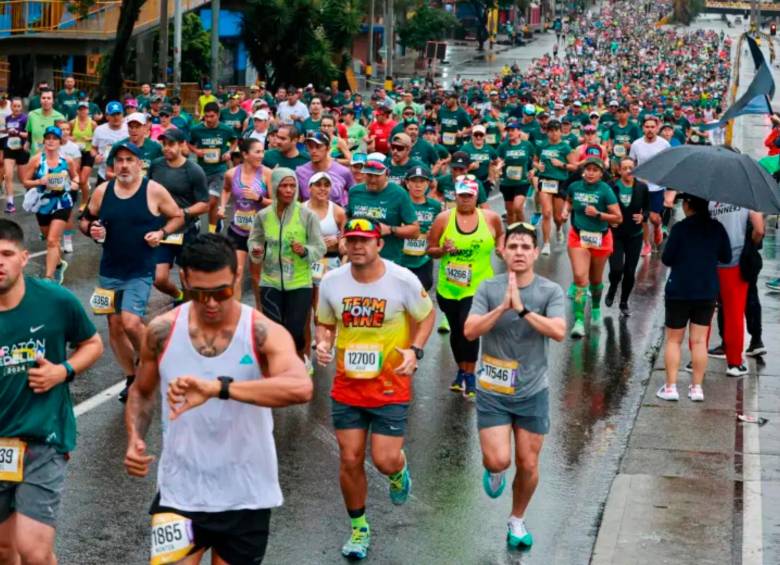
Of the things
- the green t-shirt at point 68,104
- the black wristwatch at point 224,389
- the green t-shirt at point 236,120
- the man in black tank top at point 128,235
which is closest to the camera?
the black wristwatch at point 224,389

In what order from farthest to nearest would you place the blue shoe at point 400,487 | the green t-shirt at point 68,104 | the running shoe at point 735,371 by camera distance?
the green t-shirt at point 68,104, the running shoe at point 735,371, the blue shoe at point 400,487

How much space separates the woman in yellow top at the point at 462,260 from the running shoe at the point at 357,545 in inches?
147

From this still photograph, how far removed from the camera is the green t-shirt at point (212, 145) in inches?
699

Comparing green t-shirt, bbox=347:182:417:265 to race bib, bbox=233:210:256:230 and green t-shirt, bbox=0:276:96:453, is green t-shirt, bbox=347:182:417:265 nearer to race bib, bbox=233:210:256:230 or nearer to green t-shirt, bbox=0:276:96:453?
race bib, bbox=233:210:256:230

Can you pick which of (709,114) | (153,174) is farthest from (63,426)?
(709,114)

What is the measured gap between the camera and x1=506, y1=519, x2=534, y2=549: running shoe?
26.8ft

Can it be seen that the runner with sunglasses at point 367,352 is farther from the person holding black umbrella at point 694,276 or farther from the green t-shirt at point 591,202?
the green t-shirt at point 591,202

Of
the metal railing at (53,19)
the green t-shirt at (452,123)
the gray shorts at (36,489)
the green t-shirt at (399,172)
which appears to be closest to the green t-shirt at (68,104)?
the green t-shirt at (452,123)

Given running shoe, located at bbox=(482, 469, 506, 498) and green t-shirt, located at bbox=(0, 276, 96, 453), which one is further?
running shoe, located at bbox=(482, 469, 506, 498)

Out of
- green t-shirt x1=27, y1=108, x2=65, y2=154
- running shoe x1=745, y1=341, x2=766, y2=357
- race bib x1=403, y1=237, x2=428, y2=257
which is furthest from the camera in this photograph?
green t-shirt x1=27, y1=108, x2=65, y2=154

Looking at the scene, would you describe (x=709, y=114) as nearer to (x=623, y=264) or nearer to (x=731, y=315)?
(x=623, y=264)

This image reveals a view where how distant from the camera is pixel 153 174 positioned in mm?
12617

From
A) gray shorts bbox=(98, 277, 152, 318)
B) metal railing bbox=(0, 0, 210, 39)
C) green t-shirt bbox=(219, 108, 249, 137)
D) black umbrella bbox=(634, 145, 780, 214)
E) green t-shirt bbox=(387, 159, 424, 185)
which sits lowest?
gray shorts bbox=(98, 277, 152, 318)

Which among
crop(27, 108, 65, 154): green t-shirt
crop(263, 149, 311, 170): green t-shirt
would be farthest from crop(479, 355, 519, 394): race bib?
crop(27, 108, 65, 154): green t-shirt
